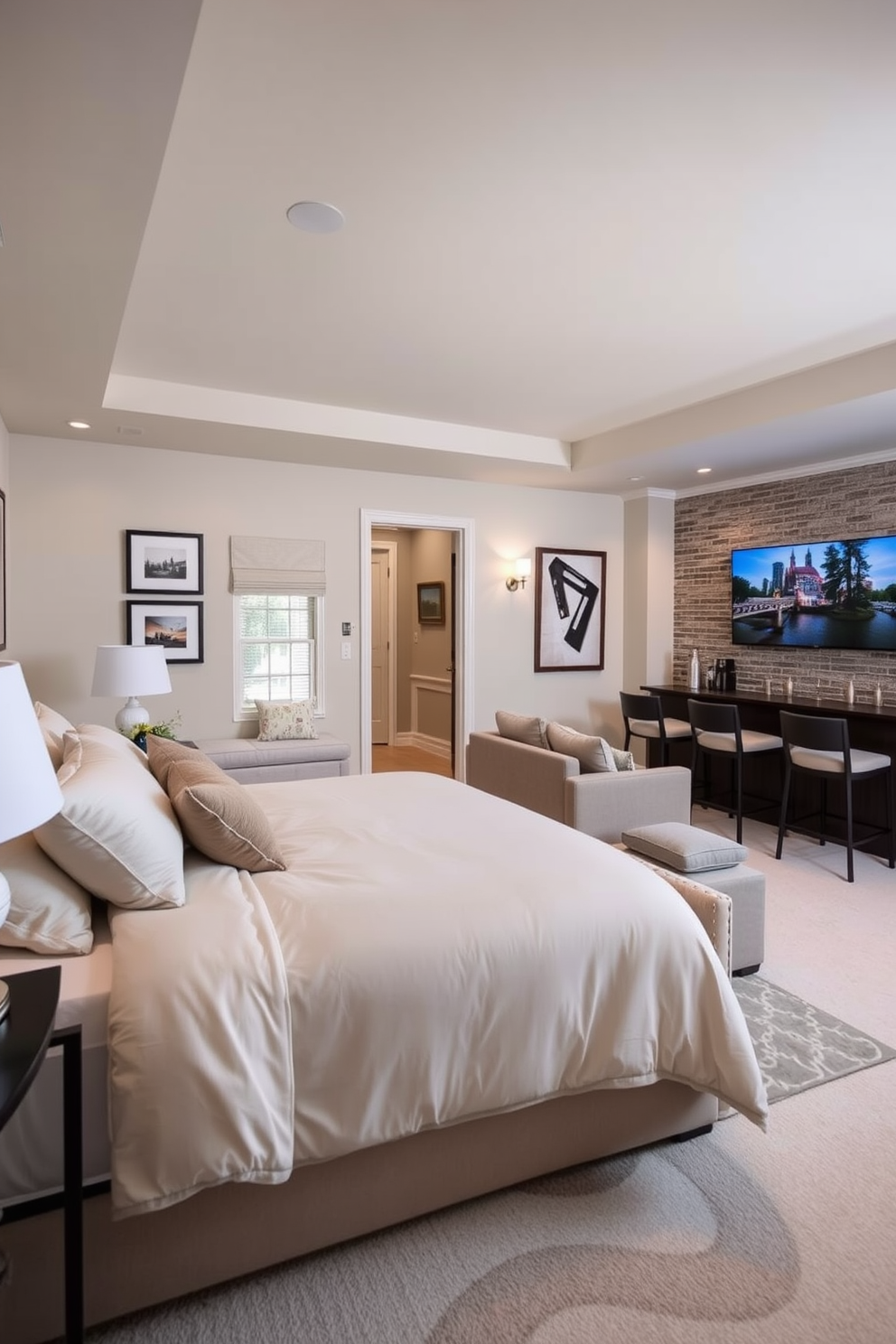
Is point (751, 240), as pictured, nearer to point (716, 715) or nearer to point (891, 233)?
point (891, 233)

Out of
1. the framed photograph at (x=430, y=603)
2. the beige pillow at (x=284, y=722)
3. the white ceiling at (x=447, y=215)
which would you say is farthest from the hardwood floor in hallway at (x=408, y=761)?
the white ceiling at (x=447, y=215)

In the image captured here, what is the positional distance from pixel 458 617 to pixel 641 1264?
4897 mm

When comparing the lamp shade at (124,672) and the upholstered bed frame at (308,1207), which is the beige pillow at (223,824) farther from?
the lamp shade at (124,672)

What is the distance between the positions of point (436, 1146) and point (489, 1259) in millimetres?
257

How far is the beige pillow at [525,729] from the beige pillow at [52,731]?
238cm

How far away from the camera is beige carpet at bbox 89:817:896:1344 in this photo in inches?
59.7

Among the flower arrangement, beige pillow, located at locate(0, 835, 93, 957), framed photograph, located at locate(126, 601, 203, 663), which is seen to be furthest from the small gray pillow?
framed photograph, located at locate(126, 601, 203, 663)

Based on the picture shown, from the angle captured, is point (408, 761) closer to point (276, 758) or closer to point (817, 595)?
point (276, 758)

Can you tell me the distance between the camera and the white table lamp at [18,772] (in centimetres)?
119

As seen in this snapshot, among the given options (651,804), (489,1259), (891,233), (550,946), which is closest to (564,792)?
(651,804)

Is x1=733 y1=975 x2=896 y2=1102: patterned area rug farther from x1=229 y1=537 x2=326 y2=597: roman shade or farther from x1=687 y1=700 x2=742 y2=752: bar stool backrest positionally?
x1=229 y1=537 x2=326 y2=597: roman shade

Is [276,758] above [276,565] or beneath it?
beneath

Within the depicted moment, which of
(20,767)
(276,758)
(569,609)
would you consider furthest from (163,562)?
(20,767)

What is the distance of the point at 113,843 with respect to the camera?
1673 millimetres
